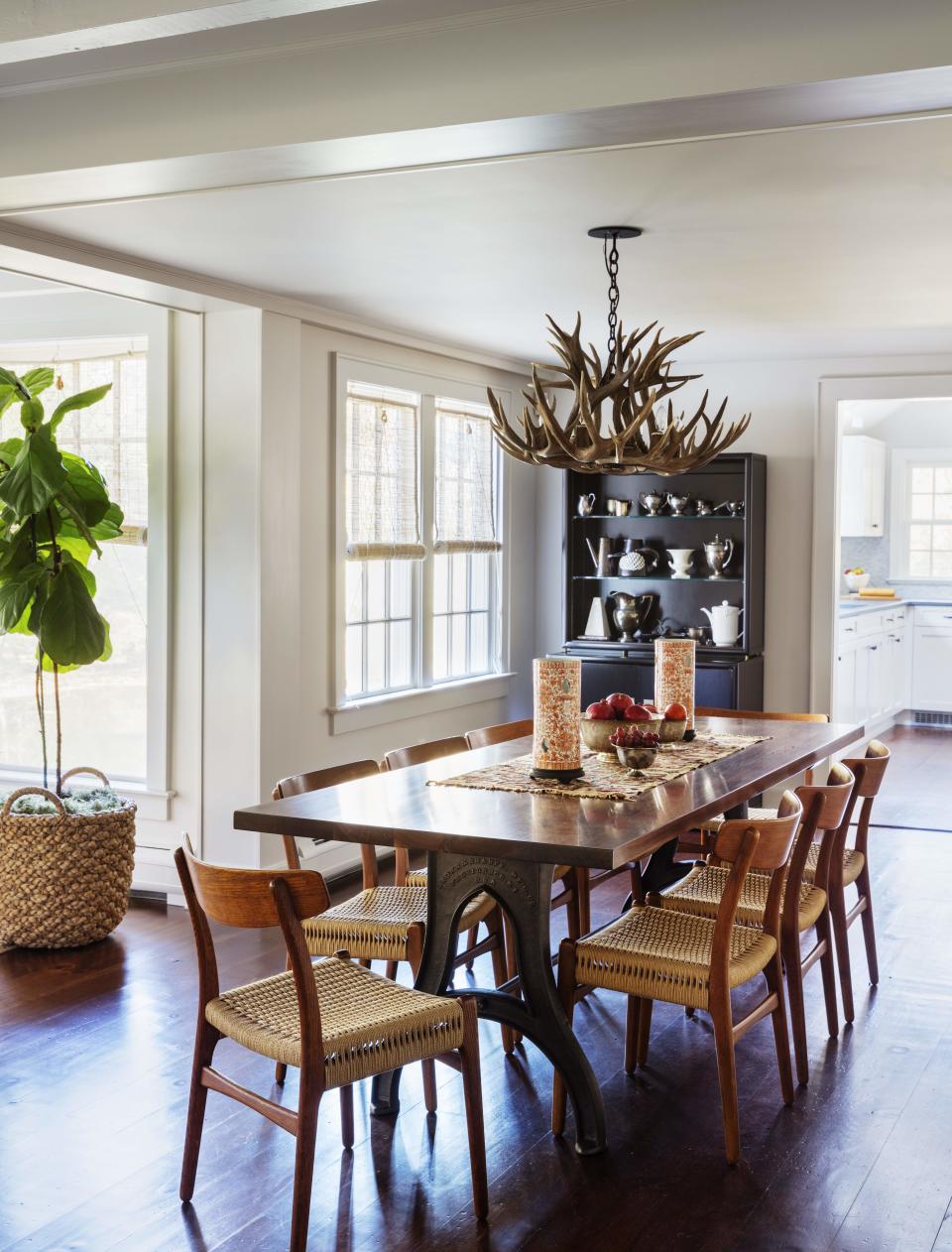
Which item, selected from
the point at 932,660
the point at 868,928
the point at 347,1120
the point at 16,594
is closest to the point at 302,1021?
the point at 347,1120

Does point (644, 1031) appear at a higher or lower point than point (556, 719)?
lower

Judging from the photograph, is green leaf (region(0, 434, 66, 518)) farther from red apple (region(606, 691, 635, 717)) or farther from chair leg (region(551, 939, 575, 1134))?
chair leg (region(551, 939, 575, 1134))

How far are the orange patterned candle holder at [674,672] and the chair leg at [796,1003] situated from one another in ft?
3.11

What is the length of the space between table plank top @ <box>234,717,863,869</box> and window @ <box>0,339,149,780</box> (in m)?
2.27

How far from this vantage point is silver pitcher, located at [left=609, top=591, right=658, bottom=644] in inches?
289

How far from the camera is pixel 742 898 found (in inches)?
147

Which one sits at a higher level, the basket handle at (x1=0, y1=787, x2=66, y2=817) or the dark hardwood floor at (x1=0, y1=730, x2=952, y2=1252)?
the basket handle at (x1=0, y1=787, x2=66, y2=817)

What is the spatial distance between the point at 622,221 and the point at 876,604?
6.21 m

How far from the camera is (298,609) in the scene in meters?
Result: 5.55

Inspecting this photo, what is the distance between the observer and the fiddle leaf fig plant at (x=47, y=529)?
4551 millimetres

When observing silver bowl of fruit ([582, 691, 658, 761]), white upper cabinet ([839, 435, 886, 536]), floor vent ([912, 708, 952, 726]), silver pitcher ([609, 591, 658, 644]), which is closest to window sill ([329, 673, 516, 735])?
silver pitcher ([609, 591, 658, 644])

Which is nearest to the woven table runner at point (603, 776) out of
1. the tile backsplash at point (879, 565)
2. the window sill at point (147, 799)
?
the window sill at point (147, 799)

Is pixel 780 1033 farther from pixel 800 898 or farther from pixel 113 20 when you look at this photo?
pixel 113 20

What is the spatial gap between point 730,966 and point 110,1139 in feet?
5.23
